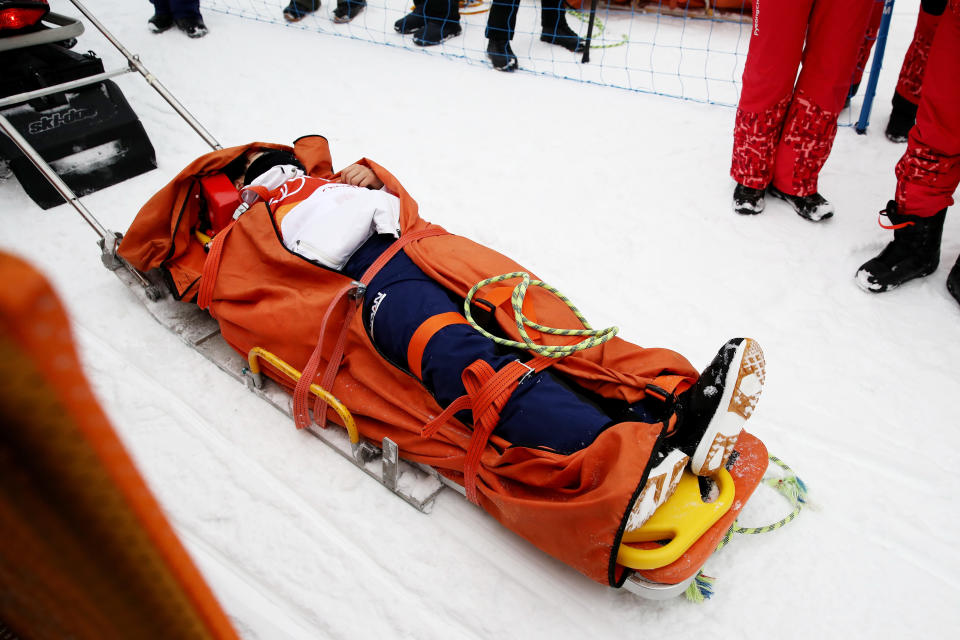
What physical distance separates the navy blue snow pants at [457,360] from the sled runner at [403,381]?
39mm

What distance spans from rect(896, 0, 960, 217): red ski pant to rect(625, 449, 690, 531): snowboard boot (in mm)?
1736

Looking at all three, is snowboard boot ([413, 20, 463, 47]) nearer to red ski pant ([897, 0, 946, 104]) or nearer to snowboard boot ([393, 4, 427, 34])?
snowboard boot ([393, 4, 427, 34])

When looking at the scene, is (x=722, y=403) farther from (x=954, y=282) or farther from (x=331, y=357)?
(x=954, y=282)

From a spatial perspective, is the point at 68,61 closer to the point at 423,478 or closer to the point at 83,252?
the point at 83,252

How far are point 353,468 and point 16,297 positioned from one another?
64.7 inches

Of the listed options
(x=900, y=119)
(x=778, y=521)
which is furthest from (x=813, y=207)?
(x=778, y=521)

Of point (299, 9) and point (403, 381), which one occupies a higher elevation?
point (299, 9)

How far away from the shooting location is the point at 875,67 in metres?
3.34

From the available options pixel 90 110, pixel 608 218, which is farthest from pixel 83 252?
pixel 608 218

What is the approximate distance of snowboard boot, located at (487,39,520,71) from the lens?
442 cm

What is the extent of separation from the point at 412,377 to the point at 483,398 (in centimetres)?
31

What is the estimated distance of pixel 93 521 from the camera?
0.40 m

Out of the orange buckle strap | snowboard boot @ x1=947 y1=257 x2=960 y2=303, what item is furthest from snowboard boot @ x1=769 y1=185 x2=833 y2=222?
the orange buckle strap

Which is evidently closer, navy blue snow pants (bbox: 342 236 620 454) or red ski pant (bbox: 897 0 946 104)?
navy blue snow pants (bbox: 342 236 620 454)
